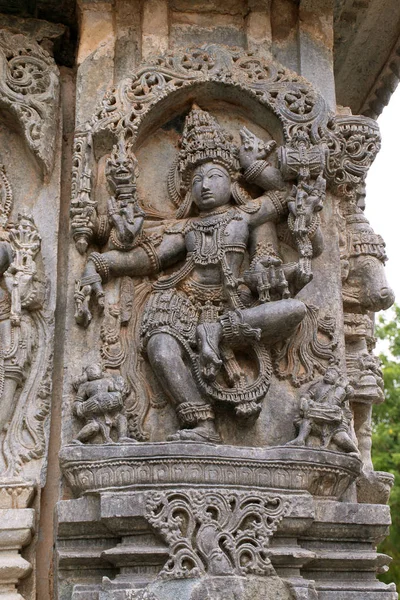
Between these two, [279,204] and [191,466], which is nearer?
→ [191,466]

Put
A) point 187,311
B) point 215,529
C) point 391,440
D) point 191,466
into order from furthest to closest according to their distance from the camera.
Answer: point 391,440, point 187,311, point 191,466, point 215,529

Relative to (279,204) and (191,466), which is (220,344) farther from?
(279,204)

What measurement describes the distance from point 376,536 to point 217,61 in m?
3.48

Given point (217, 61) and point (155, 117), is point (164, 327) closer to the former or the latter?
point (155, 117)

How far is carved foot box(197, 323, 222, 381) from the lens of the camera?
19.0ft

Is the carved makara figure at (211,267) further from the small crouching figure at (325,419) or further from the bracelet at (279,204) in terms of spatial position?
the small crouching figure at (325,419)

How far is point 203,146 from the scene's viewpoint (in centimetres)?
646

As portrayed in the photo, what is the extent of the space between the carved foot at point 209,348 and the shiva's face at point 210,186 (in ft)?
2.96

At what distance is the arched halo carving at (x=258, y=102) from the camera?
642cm

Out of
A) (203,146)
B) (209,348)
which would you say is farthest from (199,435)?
(203,146)

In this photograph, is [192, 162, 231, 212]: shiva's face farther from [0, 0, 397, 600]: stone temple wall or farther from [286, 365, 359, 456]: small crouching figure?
[286, 365, 359, 456]: small crouching figure

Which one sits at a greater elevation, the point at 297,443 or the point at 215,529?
the point at 297,443

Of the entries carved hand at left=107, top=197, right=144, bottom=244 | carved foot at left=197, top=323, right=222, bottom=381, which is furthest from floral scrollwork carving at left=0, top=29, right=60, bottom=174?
carved foot at left=197, top=323, right=222, bottom=381

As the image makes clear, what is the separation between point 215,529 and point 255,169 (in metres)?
2.55
